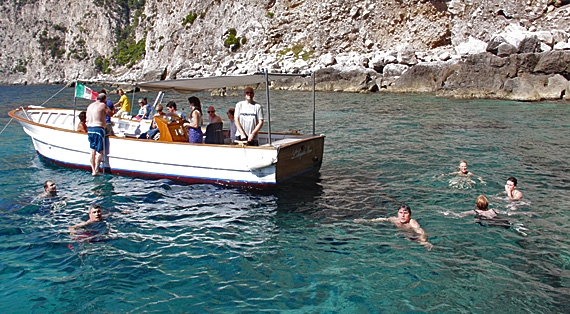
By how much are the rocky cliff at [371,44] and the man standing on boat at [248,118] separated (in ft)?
53.7

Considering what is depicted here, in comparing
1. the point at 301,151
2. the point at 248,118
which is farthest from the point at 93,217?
the point at 301,151

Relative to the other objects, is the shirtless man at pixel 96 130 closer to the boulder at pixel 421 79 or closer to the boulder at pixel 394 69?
the boulder at pixel 421 79

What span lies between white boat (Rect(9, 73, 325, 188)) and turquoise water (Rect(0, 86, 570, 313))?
15.8 inches

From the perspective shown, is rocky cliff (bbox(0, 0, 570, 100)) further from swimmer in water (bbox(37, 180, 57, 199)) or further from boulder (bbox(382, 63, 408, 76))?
swimmer in water (bbox(37, 180, 57, 199))

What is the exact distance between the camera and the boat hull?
9.75 metres

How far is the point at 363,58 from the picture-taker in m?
48.3

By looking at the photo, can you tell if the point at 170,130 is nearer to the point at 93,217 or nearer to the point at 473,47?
the point at 93,217

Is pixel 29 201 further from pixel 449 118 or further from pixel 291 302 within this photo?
pixel 449 118

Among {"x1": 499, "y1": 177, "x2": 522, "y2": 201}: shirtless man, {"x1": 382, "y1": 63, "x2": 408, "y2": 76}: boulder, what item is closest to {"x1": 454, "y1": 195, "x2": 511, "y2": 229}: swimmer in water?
{"x1": 499, "y1": 177, "x2": 522, "y2": 201}: shirtless man

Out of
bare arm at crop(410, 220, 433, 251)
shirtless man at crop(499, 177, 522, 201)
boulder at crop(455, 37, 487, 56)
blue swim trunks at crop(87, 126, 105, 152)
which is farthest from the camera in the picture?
boulder at crop(455, 37, 487, 56)

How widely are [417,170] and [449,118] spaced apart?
1170cm

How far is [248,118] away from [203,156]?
152 centimetres

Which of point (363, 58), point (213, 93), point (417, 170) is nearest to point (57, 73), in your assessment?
point (213, 93)

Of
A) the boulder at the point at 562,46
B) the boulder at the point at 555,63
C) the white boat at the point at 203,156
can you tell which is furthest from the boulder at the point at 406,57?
the white boat at the point at 203,156
